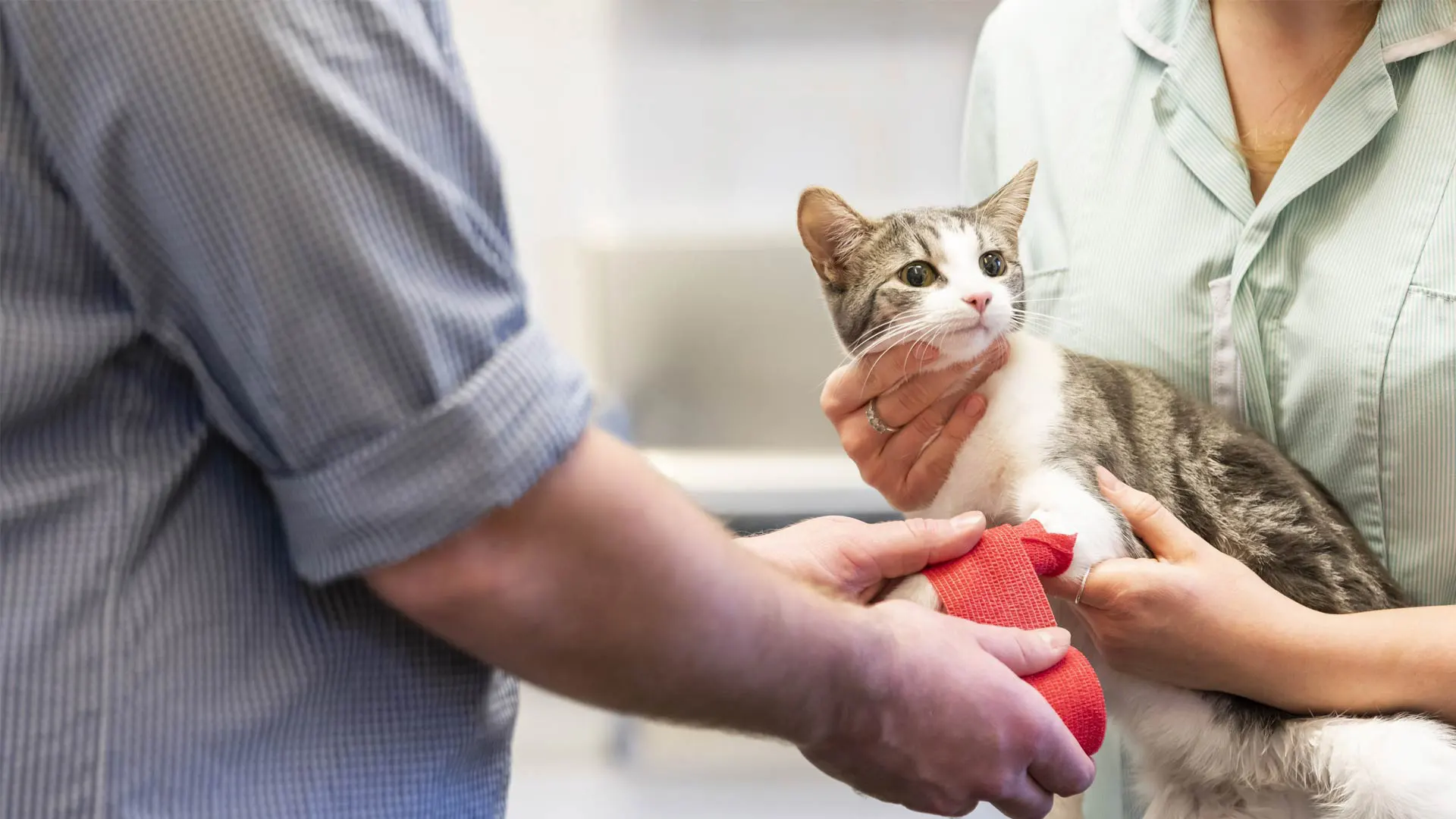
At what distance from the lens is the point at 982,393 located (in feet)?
3.89

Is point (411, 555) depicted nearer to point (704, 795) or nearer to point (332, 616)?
point (332, 616)

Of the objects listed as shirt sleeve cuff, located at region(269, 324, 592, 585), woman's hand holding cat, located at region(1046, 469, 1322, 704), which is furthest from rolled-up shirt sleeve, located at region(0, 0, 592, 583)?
woman's hand holding cat, located at region(1046, 469, 1322, 704)

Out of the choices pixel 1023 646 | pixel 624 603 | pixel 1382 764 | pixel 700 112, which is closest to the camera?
pixel 624 603

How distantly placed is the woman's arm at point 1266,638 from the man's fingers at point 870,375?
0.30 m

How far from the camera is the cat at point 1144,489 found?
0.97m

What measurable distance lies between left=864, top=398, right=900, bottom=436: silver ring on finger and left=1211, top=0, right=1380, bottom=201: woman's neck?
1.57ft

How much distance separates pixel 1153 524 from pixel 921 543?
269 millimetres

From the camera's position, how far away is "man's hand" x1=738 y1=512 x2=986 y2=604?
927mm

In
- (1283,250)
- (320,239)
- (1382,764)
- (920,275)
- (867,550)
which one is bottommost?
(1382,764)

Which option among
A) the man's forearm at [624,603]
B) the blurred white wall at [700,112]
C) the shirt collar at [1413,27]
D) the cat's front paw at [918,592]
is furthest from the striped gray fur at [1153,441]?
the blurred white wall at [700,112]

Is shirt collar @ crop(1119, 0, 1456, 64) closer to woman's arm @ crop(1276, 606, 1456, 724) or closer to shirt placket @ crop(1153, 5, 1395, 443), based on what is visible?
shirt placket @ crop(1153, 5, 1395, 443)

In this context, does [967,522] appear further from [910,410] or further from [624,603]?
[624,603]

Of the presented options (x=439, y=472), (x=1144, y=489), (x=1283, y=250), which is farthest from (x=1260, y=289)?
(x=439, y=472)

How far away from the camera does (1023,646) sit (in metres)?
0.82
